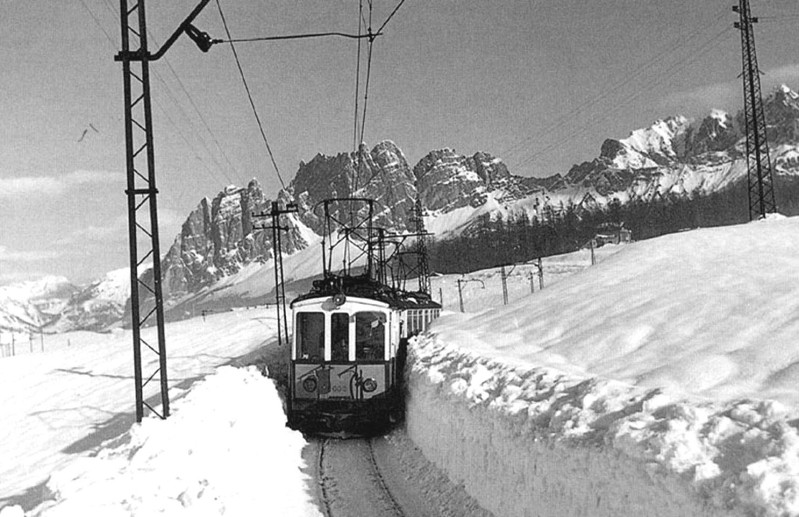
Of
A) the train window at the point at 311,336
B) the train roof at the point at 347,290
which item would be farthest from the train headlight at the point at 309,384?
the train roof at the point at 347,290

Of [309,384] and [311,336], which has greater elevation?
[311,336]

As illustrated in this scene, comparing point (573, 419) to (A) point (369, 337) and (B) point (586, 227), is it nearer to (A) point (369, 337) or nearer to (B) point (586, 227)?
(A) point (369, 337)

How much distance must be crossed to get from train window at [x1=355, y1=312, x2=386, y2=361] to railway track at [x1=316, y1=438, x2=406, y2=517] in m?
1.87

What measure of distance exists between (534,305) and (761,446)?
17842mm

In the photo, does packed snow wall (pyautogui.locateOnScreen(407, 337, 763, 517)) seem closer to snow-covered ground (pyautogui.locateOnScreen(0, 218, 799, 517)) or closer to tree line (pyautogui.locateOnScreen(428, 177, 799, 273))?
snow-covered ground (pyautogui.locateOnScreen(0, 218, 799, 517))

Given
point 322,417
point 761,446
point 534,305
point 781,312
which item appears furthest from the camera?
point 534,305

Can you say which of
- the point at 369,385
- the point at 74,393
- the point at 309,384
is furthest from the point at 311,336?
the point at 74,393

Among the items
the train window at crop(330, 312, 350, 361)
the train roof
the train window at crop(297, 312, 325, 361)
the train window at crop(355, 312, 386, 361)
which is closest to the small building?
the train roof

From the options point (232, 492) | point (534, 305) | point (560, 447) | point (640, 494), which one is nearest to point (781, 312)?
point (560, 447)

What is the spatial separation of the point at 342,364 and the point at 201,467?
6.35 meters

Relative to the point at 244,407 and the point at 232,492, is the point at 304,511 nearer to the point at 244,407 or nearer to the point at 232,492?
the point at 232,492

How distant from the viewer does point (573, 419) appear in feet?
23.3

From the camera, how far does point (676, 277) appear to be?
19.7 metres

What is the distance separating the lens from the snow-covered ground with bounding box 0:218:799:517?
5387 millimetres
